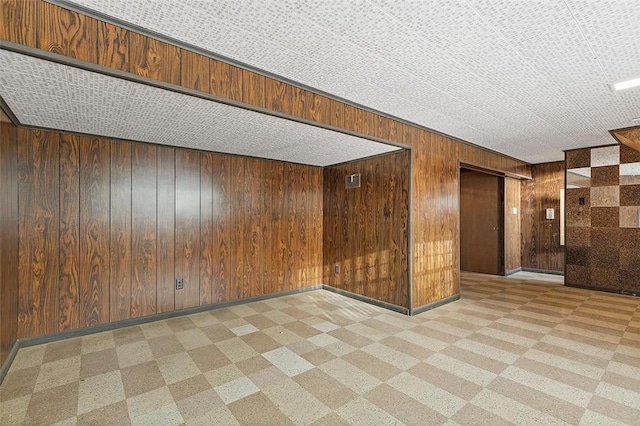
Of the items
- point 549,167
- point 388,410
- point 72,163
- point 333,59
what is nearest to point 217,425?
point 388,410

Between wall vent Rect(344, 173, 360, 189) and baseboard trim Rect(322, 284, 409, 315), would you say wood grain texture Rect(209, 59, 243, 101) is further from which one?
baseboard trim Rect(322, 284, 409, 315)

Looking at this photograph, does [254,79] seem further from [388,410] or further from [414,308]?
[414,308]

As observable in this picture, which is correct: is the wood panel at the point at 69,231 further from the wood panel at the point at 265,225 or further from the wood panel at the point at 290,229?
the wood panel at the point at 290,229

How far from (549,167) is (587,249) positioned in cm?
→ 235

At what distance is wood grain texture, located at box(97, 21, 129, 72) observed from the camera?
181cm

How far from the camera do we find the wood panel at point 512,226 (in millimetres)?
6676

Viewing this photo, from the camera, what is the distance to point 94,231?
340 centimetres

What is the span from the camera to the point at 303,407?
6.75 ft

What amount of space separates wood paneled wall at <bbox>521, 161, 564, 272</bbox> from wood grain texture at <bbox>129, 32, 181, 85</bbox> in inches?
311

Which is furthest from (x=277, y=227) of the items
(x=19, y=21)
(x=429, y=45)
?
(x=19, y=21)

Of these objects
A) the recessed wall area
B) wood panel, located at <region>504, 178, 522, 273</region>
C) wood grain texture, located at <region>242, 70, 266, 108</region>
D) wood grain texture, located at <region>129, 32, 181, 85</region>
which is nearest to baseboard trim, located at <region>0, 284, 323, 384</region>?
wood grain texture, located at <region>129, 32, 181, 85</region>

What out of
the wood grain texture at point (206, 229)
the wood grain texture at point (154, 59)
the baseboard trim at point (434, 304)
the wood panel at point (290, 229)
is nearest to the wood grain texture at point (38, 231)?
the wood grain texture at point (206, 229)

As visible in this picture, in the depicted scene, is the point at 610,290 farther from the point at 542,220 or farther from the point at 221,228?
the point at 221,228

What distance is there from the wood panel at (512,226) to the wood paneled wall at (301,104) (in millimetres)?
1099
